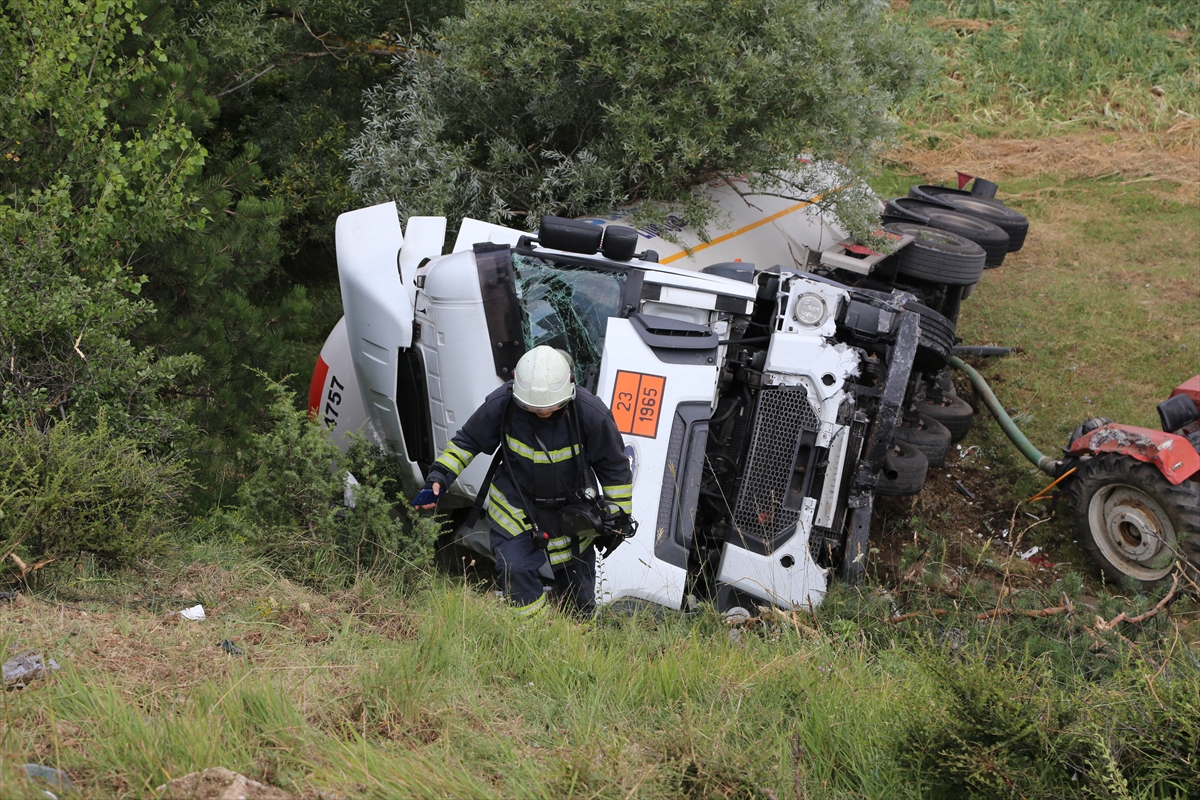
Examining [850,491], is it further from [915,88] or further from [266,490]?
[915,88]

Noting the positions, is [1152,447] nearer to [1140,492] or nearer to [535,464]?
[1140,492]

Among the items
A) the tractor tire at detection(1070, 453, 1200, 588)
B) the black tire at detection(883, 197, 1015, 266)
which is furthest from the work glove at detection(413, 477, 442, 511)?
the black tire at detection(883, 197, 1015, 266)

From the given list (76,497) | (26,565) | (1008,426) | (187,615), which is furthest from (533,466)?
(1008,426)

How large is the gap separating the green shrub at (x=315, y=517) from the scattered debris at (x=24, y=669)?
1364 millimetres

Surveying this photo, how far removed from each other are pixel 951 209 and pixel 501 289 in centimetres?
486

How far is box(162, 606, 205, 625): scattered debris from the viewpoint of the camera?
3672mm

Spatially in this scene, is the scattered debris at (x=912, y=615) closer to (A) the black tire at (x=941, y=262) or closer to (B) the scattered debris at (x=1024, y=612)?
(B) the scattered debris at (x=1024, y=612)

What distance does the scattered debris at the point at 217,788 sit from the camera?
2381 millimetres

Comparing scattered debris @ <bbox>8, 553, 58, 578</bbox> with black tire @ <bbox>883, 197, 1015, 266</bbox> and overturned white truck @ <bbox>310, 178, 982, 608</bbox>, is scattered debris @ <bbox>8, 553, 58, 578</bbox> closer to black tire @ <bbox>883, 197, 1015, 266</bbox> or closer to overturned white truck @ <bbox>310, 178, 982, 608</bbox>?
overturned white truck @ <bbox>310, 178, 982, 608</bbox>

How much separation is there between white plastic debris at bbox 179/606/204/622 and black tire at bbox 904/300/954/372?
409 centimetres

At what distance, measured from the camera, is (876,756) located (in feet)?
9.64

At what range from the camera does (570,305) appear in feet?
17.3


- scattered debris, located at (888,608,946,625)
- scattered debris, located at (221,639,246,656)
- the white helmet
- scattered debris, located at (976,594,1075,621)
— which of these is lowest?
scattered debris, located at (888,608,946,625)

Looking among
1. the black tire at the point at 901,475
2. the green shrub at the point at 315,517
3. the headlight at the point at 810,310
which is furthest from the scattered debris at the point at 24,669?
the black tire at the point at 901,475
